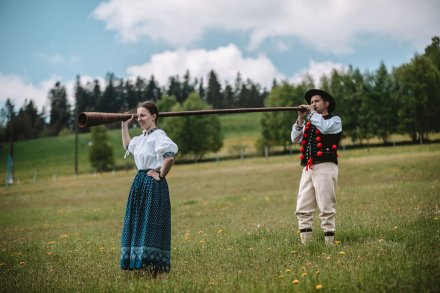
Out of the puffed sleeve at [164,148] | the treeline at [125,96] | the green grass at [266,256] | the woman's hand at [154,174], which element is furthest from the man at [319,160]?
the treeline at [125,96]

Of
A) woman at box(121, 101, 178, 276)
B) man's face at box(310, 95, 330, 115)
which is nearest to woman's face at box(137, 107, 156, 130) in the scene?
woman at box(121, 101, 178, 276)

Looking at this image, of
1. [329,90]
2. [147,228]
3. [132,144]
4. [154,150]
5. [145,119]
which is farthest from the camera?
[329,90]

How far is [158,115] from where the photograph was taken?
6.97 m

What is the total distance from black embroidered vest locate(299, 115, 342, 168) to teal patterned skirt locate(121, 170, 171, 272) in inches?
111

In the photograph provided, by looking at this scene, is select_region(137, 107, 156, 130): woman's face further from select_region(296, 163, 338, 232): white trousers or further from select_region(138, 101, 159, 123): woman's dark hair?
select_region(296, 163, 338, 232): white trousers

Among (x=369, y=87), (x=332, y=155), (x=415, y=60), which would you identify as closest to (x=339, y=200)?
(x=332, y=155)

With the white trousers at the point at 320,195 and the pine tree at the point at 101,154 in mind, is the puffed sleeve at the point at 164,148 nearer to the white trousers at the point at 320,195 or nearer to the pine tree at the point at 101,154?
the white trousers at the point at 320,195

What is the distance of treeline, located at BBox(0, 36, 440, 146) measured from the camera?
33.2 metres

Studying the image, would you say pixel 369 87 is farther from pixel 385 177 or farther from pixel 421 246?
pixel 421 246

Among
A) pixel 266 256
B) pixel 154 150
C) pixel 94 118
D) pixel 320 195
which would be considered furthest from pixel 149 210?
pixel 320 195

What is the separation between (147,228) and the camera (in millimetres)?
6234

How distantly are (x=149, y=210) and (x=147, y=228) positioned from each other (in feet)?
0.85

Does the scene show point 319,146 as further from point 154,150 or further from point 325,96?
point 154,150

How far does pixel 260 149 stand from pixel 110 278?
7054 cm
